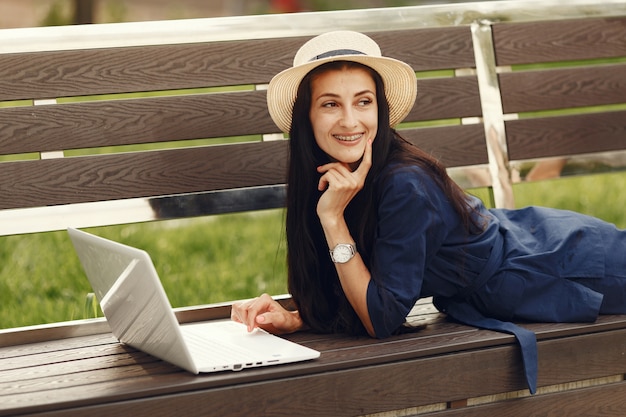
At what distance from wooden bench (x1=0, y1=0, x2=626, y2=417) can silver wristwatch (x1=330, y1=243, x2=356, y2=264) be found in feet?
0.81

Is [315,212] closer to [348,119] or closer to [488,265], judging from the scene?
[348,119]

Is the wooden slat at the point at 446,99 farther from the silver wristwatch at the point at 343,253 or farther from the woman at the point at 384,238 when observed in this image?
the silver wristwatch at the point at 343,253

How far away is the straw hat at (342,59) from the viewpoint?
3.13 m

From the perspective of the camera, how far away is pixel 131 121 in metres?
3.76

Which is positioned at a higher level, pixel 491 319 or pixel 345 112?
pixel 345 112

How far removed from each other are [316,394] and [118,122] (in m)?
1.44

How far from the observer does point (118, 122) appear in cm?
374

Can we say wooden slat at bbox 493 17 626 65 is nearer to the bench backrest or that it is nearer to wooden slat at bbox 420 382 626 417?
the bench backrest

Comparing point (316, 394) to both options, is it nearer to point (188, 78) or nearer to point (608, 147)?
point (188, 78)

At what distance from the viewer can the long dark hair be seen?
314 centimetres

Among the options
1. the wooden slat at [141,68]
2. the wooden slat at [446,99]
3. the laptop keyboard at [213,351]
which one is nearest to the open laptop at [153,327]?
the laptop keyboard at [213,351]

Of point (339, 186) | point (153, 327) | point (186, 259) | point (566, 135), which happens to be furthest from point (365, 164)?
point (186, 259)

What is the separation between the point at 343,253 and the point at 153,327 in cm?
59

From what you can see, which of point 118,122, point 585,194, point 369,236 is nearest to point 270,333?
point 369,236
